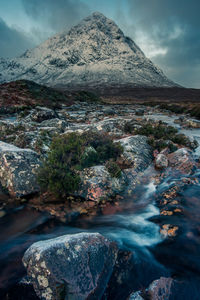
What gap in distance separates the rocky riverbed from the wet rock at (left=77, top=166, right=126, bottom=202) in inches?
1.3

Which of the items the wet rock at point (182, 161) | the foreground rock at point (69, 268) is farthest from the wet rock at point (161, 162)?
the foreground rock at point (69, 268)

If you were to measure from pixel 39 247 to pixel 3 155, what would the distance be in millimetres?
4166

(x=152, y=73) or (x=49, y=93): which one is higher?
(x=152, y=73)

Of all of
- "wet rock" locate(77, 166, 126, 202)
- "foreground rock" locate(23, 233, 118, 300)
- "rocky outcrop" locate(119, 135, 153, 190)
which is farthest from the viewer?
"rocky outcrop" locate(119, 135, 153, 190)

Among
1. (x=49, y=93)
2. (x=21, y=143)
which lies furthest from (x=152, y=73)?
(x=21, y=143)

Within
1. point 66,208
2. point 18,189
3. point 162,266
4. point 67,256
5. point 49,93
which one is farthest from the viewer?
point 49,93

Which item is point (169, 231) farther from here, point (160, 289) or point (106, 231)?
point (160, 289)

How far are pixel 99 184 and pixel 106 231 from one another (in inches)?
64.2

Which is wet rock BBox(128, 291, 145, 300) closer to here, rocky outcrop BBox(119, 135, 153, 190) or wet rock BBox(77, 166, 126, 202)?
wet rock BBox(77, 166, 126, 202)

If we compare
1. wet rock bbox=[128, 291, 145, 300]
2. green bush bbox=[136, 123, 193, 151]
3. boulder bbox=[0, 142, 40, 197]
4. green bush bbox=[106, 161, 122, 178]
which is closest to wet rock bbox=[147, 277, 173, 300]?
wet rock bbox=[128, 291, 145, 300]

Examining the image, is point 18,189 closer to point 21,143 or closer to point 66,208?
point 66,208

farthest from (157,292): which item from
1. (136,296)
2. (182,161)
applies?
(182,161)

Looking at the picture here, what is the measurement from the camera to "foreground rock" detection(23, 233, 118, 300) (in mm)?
2705

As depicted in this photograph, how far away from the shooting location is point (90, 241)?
10.8ft
